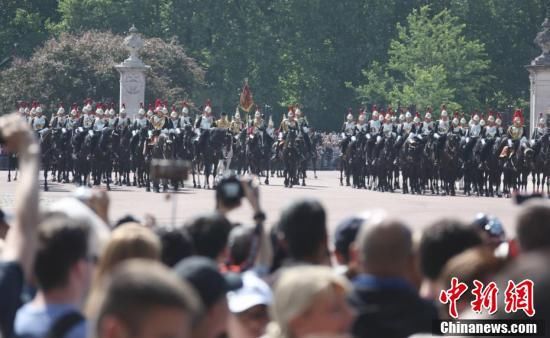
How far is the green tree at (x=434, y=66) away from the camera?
7425 cm

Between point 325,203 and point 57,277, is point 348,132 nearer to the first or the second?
point 325,203

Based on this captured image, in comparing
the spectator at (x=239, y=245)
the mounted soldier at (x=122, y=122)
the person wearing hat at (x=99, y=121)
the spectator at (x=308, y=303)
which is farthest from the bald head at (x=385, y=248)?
the mounted soldier at (x=122, y=122)

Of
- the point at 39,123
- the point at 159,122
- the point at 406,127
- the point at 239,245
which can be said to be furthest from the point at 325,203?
the point at 239,245

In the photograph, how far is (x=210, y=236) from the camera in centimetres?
854

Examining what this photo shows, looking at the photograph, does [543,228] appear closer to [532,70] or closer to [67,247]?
[67,247]

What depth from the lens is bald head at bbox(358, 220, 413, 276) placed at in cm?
686

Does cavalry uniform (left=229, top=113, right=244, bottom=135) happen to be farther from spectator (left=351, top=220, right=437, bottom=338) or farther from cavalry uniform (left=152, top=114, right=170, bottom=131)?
spectator (left=351, top=220, right=437, bottom=338)

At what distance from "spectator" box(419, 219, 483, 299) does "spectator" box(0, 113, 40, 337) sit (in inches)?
66.7

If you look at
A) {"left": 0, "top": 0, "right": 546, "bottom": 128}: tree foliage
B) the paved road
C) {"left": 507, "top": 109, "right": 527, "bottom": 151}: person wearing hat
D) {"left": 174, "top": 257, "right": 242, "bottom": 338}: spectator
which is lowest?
the paved road

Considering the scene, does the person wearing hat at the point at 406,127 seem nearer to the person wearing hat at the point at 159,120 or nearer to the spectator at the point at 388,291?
the person wearing hat at the point at 159,120

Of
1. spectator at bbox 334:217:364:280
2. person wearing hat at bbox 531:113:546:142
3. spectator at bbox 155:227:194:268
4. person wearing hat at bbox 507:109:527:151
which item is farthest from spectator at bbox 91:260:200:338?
person wearing hat at bbox 531:113:546:142

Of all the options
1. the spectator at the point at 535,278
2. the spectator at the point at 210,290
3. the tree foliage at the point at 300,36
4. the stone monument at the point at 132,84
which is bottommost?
the spectator at the point at 210,290

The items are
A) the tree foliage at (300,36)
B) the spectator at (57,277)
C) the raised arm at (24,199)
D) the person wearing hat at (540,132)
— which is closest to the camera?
the spectator at (57,277)

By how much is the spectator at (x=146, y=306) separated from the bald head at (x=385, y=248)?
2305 millimetres
